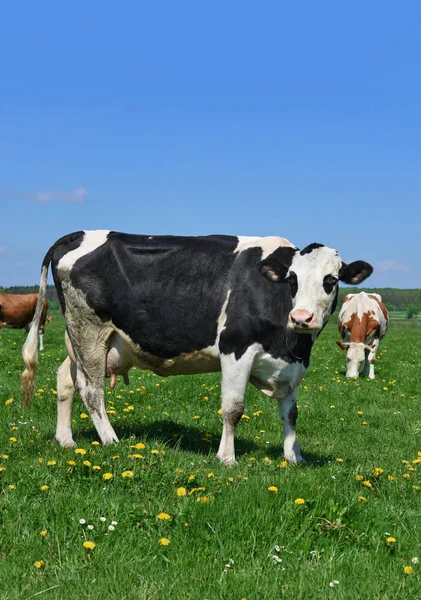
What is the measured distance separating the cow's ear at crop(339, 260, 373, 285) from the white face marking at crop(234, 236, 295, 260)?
0.76 m

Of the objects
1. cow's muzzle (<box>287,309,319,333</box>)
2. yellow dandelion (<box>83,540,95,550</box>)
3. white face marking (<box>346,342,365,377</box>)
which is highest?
A: cow's muzzle (<box>287,309,319,333</box>)

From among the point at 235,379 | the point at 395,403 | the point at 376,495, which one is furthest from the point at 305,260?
the point at 395,403

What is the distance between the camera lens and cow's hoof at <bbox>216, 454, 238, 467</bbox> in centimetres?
772

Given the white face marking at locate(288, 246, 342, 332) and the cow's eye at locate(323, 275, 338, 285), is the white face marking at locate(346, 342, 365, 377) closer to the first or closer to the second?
the white face marking at locate(288, 246, 342, 332)

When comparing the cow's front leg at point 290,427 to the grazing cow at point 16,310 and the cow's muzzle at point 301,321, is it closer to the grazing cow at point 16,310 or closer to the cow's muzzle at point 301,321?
the cow's muzzle at point 301,321

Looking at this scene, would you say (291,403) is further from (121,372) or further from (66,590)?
(66,590)

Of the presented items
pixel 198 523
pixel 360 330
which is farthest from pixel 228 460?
pixel 360 330

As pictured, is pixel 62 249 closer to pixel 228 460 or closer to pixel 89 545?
pixel 228 460

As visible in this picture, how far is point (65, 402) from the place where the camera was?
8.96 m

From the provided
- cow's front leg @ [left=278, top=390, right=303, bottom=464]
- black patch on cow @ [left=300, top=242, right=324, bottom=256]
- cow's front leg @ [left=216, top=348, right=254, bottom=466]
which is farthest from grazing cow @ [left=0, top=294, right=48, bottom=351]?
black patch on cow @ [left=300, top=242, right=324, bottom=256]

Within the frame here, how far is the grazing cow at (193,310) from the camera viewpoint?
8.05 meters

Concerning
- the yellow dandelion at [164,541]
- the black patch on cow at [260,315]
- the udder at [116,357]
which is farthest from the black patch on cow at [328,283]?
the yellow dandelion at [164,541]

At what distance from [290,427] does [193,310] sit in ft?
6.26

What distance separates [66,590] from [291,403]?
470 centimetres
